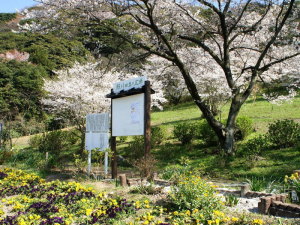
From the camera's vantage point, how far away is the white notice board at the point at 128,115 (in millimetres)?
7477

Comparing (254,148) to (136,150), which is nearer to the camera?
(254,148)

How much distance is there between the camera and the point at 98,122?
884 centimetres

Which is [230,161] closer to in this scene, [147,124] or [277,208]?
[147,124]

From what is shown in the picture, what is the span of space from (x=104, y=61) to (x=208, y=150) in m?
10.9

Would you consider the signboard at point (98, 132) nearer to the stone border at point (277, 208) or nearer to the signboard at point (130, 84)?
the signboard at point (130, 84)

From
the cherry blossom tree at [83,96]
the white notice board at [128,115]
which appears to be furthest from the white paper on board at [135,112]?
the cherry blossom tree at [83,96]

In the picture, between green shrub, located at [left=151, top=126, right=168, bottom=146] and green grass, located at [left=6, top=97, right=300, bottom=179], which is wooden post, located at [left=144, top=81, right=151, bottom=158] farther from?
green shrub, located at [left=151, top=126, right=168, bottom=146]

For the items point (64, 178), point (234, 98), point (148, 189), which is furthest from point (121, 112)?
point (234, 98)

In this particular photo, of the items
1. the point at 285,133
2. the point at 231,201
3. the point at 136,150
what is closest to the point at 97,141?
the point at 136,150

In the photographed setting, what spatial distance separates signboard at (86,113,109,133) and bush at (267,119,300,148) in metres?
5.09

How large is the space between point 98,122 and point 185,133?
14.4 feet

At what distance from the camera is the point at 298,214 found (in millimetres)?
3869

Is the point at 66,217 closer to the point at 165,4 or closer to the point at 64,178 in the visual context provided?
the point at 64,178

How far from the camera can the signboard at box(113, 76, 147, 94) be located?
24.5 feet
